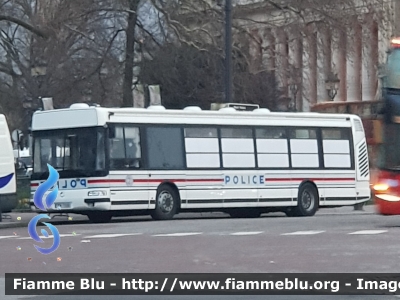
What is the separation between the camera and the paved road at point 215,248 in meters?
14.6

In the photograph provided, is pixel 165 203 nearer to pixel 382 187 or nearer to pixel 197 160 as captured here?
pixel 197 160

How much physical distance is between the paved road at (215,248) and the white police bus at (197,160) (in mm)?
1739

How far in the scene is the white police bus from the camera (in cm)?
2600

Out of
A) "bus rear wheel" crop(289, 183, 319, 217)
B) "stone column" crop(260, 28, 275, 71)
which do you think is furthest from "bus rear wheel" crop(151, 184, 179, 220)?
"stone column" crop(260, 28, 275, 71)

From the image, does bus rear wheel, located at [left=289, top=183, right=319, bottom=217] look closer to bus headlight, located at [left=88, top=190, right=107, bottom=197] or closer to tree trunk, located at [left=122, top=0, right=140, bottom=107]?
bus headlight, located at [left=88, top=190, right=107, bottom=197]

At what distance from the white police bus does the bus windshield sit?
23 mm

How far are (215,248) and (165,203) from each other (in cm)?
932

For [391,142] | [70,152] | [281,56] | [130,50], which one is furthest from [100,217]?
[281,56]

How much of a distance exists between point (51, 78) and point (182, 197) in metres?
19.9

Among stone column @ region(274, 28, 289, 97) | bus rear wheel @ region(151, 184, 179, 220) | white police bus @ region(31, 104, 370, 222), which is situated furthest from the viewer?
stone column @ region(274, 28, 289, 97)

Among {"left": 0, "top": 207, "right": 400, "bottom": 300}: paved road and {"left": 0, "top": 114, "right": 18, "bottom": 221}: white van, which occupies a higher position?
{"left": 0, "top": 114, "right": 18, "bottom": 221}: white van

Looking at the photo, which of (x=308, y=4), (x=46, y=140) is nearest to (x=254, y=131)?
(x=46, y=140)

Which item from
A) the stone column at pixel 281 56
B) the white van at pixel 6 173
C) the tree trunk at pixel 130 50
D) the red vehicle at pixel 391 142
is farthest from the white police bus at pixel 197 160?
the tree trunk at pixel 130 50

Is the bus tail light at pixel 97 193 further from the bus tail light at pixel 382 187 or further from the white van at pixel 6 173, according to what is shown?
the bus tail light at pixel 382 187
